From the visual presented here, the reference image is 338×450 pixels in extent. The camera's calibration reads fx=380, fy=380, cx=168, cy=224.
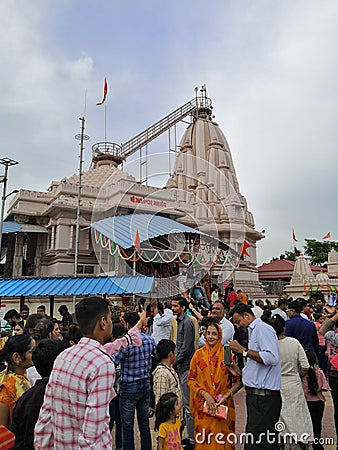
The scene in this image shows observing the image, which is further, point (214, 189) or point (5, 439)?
point (214, 189)

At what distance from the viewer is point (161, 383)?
4.41 m

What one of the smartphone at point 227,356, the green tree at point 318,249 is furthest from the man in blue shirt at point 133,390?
the green tree at point 318,249

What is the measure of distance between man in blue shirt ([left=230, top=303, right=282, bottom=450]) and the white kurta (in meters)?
0.55

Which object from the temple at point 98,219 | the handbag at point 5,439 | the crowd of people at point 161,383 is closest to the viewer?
the handbag at point 5,439

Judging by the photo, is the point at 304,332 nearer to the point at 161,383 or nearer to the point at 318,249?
the point at 161,383

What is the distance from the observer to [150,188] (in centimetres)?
2373

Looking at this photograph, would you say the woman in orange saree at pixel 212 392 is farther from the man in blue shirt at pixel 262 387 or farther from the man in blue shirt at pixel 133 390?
the man in blue shirt at pixel 133 390

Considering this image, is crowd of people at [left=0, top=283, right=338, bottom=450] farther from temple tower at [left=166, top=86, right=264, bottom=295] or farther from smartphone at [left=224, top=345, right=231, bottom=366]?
temple tower at [left=166, top=86, right=264, bottom=295]

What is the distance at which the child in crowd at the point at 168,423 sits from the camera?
3686 millimetres

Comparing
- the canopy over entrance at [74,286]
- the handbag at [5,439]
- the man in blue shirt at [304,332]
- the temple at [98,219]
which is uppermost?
the temple at [98,219]

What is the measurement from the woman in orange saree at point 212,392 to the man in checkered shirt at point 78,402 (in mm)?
2080

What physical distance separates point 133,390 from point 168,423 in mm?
692

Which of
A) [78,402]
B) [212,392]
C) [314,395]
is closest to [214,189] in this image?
[314,395]

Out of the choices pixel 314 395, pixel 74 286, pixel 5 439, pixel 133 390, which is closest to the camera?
pixel 5 439
